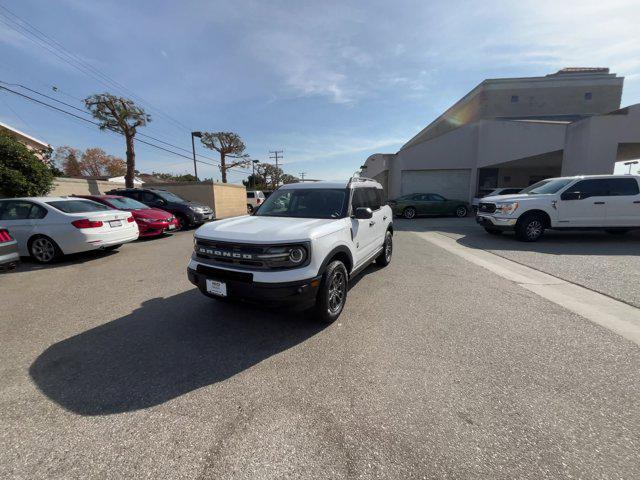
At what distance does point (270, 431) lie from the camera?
1942 millimetres

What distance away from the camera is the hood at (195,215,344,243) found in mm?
2973

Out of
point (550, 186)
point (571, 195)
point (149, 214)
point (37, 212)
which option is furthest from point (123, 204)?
point (571, 195)

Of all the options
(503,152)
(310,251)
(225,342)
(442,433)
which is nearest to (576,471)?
(442,433)

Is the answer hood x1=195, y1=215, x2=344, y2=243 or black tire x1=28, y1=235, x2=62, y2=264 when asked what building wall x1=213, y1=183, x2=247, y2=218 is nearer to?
black tire x1=28, y1=235, x2=62, y2=264

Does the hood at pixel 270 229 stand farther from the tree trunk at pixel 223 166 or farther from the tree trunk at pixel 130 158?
the tree trunk at pixel 223 166

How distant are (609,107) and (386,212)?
1342 inches

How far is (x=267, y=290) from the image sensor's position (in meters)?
2.84

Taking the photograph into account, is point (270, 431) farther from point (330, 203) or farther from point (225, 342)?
point (330, 203)

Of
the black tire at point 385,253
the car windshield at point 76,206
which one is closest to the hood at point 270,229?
the black tire at point 385,253

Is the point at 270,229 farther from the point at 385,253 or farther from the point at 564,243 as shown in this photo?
the point at 564,243

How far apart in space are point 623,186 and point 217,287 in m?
10.6

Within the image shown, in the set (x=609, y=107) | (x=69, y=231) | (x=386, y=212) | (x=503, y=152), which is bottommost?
(x=69, y=231)

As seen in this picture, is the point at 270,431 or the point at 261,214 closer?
the point at 270,431

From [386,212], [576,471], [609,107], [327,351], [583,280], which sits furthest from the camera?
[609,107]
